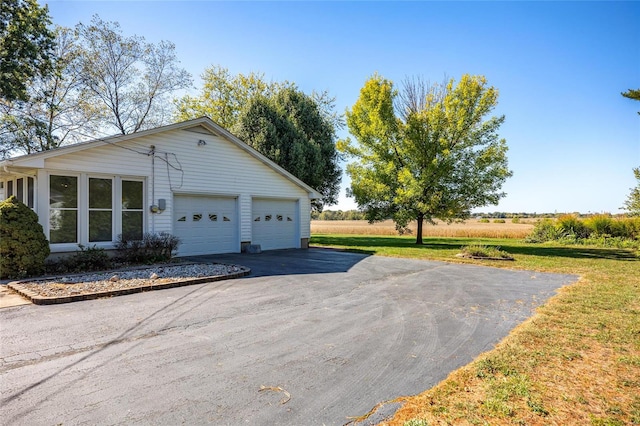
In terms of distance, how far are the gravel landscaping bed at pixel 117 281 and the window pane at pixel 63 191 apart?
2841 millimetres

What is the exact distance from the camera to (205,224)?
498 inches

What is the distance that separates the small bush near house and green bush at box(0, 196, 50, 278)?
2.00 metres

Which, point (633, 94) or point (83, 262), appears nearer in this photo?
point (633, 94)

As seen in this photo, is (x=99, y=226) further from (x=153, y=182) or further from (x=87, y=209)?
(x=153, y=182)

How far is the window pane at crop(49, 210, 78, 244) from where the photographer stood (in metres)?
9.11

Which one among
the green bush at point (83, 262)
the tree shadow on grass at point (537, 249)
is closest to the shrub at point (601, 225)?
the tree shadow on grass at point (537, 249)

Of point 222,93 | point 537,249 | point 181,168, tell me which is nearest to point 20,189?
point 181,168

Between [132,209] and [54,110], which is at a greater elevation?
[54,110]

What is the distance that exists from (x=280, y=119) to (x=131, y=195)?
12836 millimetres

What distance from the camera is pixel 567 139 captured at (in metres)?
15.8

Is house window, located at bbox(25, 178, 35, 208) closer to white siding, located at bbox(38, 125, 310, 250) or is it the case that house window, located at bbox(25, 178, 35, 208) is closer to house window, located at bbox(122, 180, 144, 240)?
white siding, located at bbox(38, 125, 310, 250)

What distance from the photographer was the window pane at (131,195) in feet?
34.5

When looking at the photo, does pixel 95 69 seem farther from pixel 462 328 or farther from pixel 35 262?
pixel 462 328

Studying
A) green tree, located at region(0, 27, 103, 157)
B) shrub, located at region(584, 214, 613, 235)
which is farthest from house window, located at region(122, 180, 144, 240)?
shrub, located at region(584, 214, 613, 235)
